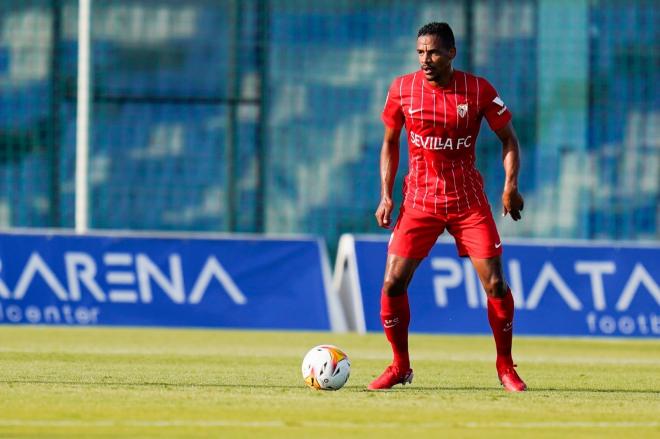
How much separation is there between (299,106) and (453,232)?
1482 cm

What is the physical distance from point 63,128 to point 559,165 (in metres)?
7.58

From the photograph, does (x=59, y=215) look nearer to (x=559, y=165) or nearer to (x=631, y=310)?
(x=559, y=165)

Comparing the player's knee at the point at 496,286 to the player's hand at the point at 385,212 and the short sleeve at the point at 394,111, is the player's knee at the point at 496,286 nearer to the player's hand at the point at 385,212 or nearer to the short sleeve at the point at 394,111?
the player's hand at the point at 385,212

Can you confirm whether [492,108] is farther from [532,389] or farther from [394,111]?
[532,389]

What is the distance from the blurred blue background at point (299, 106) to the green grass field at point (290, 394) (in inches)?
354

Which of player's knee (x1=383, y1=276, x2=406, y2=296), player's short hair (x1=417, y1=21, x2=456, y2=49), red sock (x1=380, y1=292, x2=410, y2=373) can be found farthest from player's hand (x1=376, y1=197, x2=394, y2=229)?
player's short hair (x1=417, y1=21, x2=456, y2=49)

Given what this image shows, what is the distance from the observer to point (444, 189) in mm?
9453

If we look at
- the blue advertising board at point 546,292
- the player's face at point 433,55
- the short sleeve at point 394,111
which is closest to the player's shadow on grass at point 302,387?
the short sleeve at point 394,111

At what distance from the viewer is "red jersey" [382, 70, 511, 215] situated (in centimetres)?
938

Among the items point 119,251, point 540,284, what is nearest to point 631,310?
point 540,284

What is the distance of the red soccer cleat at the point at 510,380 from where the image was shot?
30.9ft

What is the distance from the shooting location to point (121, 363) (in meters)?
11.6

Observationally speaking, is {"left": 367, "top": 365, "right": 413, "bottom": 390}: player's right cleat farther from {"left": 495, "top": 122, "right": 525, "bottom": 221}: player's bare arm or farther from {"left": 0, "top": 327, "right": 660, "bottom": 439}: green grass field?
{"left": 495, "top": 122, "right": 525, "bottom": 221}: player's bare arm

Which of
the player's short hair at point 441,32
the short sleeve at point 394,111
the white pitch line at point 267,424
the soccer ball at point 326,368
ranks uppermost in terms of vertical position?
the player's short hair at point 441,32
